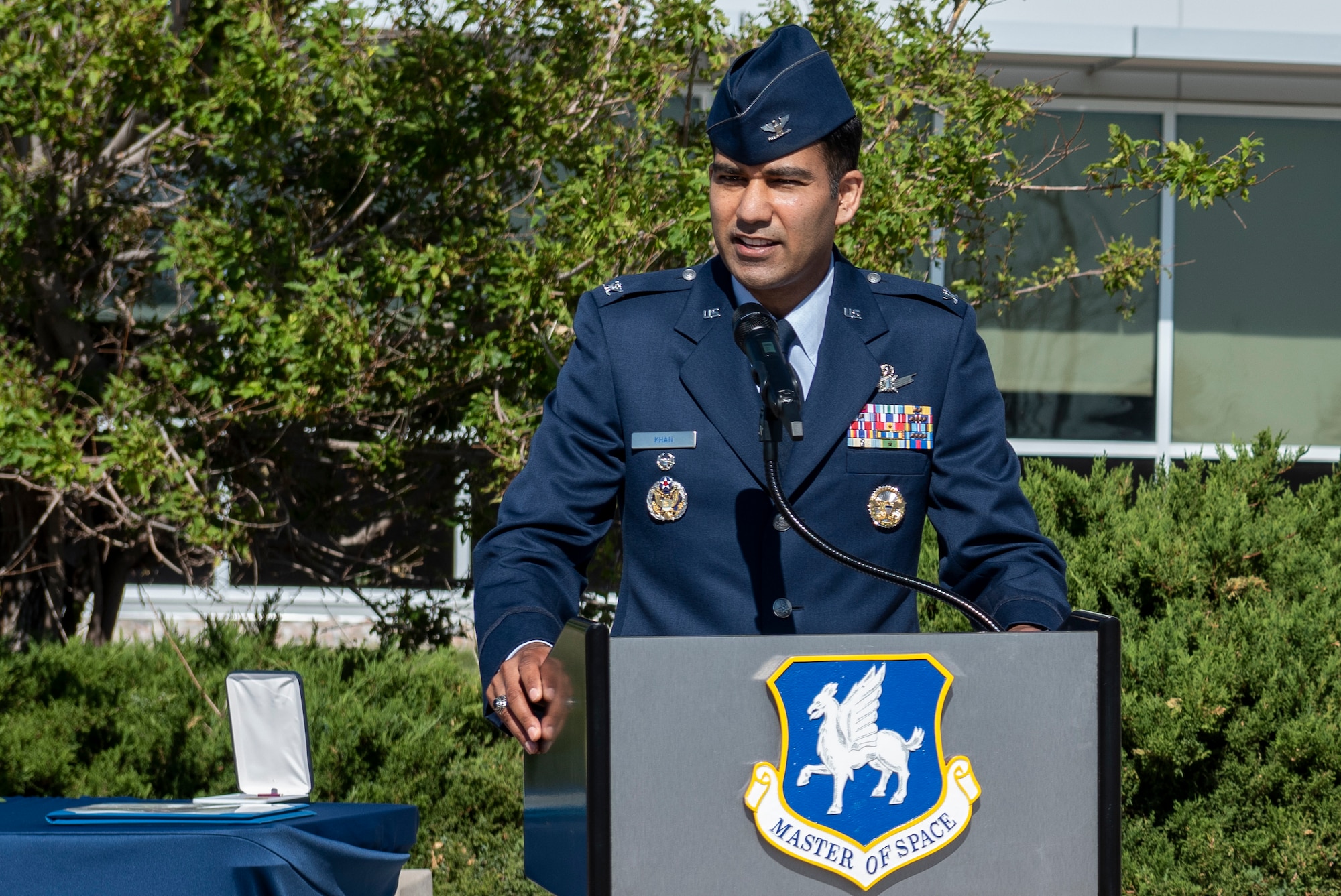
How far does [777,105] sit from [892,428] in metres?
0.48

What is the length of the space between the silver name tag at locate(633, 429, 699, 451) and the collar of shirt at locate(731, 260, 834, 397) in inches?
8.1

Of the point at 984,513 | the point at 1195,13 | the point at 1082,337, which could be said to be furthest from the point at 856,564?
the point at 1195,13

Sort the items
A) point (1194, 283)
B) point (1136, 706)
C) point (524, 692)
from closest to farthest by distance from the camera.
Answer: point (524, 692) → point (1136, 706) → point (1194, 283)

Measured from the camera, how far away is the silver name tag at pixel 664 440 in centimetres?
192

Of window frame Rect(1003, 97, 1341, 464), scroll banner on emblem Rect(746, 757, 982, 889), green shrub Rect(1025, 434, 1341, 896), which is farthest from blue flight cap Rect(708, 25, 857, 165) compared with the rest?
window frame Rect(1003, 97, 1341, 464)

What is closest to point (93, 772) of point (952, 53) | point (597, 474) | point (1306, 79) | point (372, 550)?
point (372, 550)

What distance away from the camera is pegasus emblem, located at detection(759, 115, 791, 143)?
1862mm

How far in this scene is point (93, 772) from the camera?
4.43 meters

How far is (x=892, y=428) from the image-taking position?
195cm

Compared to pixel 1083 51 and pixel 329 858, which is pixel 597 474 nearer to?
pixel 329 858

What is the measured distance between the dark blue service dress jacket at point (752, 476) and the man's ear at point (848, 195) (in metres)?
0.13

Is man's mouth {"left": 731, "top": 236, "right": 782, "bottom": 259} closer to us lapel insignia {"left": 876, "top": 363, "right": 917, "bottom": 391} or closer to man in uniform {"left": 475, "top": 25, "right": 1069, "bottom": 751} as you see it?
man in uniform {"left": 475, "top": 25, "right": 1069, "bottom": 751}

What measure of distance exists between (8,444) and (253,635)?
4.60 feet

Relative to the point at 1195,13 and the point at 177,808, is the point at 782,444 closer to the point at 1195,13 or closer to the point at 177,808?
the point at 177,808
